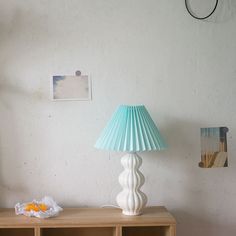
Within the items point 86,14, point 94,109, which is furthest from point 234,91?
point 86,14

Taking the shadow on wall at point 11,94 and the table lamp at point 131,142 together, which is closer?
the table lamp at point 131,142

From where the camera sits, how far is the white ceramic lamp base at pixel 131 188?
1968mm

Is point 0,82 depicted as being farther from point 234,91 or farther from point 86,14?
point 234,91

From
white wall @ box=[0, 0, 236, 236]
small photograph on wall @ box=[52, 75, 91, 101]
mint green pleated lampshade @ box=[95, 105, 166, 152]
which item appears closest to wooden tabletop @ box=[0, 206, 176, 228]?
white wall @ box=[0, 0, 236, 236]

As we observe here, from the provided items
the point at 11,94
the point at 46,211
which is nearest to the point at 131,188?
the point at 46,211

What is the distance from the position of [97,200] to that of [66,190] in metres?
0.19

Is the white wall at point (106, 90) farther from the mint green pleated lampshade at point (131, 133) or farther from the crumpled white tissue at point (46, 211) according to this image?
the mint green pleated lampshade at point (131, 133)

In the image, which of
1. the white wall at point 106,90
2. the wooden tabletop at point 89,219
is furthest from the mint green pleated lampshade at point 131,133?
the wooden tabletop at point 89,219

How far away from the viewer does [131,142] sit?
1.90 metres

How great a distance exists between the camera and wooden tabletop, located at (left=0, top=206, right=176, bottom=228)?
1.89 m

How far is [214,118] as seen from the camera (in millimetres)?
2230

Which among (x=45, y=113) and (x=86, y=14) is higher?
(x=86, y=14)

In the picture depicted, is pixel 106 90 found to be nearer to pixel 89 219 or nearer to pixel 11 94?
pixel 11 94

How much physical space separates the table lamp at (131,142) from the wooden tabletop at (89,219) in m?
0.07
